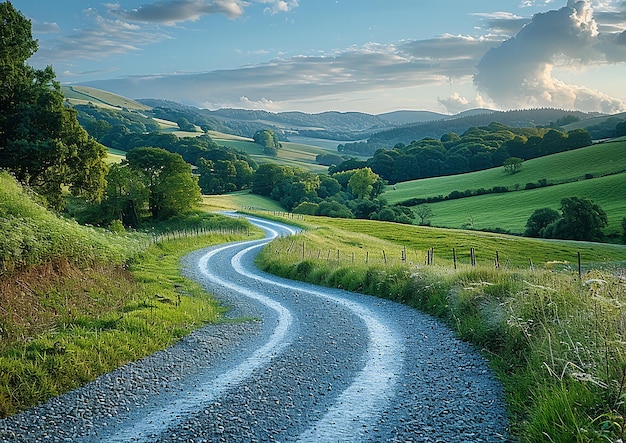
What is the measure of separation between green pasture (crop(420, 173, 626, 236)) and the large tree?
5842 cm

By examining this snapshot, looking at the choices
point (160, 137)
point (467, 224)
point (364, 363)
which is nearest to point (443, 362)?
point (364, 363)

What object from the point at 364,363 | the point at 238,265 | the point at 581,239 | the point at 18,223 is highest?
the point at 18,223

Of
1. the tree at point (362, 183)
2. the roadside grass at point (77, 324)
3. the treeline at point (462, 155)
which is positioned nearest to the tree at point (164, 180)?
the roadside grass at point (77, 324)

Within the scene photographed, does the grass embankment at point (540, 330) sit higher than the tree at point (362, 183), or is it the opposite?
the grass embankment at point (540, 330)

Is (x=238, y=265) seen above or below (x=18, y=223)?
below

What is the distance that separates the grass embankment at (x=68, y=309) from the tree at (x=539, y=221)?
6159 cm

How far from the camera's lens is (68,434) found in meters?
7.99

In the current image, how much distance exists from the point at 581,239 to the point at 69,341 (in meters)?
72.7

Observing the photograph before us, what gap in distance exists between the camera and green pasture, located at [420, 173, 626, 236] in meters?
78.8

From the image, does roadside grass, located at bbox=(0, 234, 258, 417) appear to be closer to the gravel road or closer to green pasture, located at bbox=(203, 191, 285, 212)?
the gravel road

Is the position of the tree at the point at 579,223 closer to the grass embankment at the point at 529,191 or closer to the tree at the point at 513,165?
the grass embankment at the point at 529,191

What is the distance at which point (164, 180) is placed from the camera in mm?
68438

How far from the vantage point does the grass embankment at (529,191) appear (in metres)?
82.4

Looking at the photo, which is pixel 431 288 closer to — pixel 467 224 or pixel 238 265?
pixel 238 265
